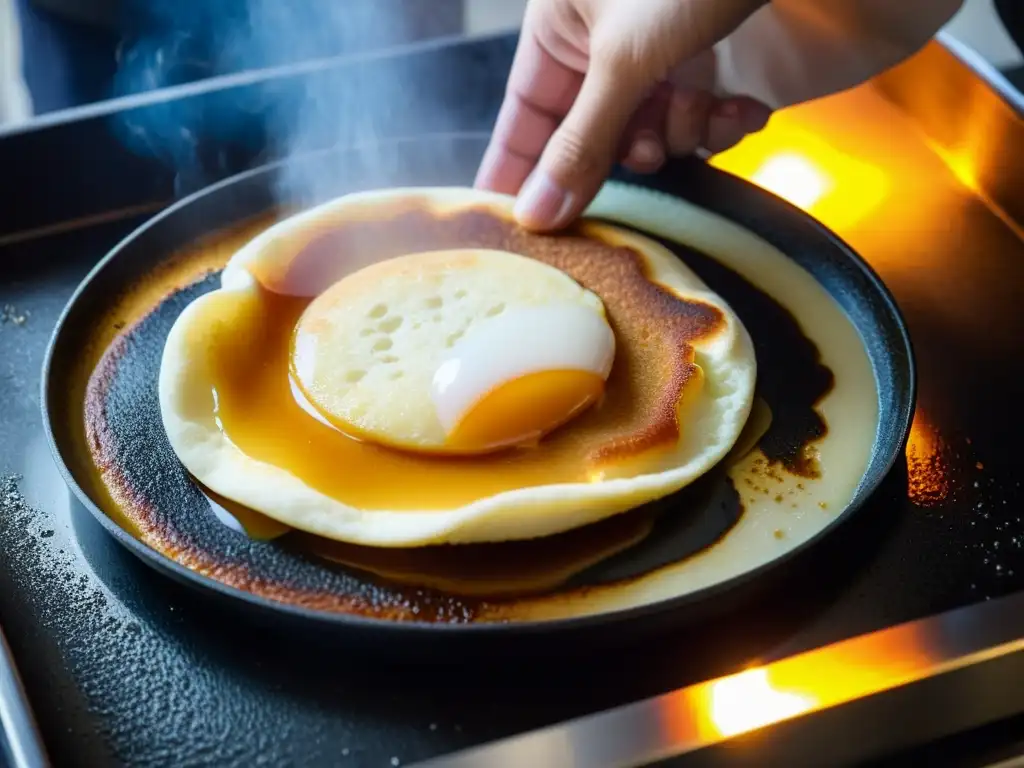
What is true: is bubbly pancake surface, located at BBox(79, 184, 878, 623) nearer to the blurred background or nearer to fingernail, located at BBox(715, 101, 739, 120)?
fingernail, located at BBox(715, 101, 739, 120)

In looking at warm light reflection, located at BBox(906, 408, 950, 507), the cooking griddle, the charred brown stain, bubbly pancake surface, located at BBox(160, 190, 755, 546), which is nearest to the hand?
bubbly pancake surface, located at BBox(160, 190, 755, 546)

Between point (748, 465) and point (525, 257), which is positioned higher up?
point (525, 257)

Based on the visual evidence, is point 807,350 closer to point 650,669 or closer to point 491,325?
point 491,325

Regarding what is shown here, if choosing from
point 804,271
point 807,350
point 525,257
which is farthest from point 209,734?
point 804,271

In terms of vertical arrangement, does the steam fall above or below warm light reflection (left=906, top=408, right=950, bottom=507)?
above

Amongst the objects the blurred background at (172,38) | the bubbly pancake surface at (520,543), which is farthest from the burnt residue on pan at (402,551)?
the blurred background at (172,38)
